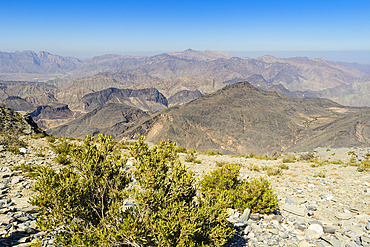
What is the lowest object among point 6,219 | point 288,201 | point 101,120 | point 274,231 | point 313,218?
point 101,120

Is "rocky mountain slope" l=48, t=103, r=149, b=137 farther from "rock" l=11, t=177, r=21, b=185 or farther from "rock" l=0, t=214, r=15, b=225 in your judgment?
"rock" l=0, t=214, r=15, b=225

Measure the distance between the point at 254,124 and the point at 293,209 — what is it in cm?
11289

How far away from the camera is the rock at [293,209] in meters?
8.14

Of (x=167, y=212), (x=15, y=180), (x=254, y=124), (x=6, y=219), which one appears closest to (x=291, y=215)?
(x=167, y=212)

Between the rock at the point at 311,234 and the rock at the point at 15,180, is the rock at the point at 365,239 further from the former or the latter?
the rock at the point at 15,180

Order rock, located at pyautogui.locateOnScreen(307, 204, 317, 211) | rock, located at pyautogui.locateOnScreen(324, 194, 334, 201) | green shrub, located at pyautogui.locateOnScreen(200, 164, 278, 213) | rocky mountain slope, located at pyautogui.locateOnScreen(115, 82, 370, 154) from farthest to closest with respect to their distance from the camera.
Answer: rocky mountain slope, located at pyautogui.locateOnScreen(115, 82, 370, 154)
rock, located at pyautogui.locateOnScreen(324, 194, 334, 201)
rock, located at pyautogui.locateOnScreen(307, 204, 317, 211)
green shrub, located at pyautogui.locateOnScreen(200, 164, 278, 213)

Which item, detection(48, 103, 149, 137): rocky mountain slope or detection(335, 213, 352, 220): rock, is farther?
detection(48, 103, 149, 137): rocky mountain slope

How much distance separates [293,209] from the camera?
846cm

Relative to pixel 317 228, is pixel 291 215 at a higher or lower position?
lower

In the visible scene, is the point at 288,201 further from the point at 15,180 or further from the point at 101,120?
the point at 101,120

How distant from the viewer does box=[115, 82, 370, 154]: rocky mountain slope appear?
85750mm

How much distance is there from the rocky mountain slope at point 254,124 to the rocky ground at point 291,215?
80319mm

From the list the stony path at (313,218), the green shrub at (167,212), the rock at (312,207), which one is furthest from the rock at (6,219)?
the rock at (312,207)

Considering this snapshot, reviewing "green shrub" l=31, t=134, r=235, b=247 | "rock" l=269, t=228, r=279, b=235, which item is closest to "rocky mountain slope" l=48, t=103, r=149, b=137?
"rock" l=269, t=228, r=279, b=235
